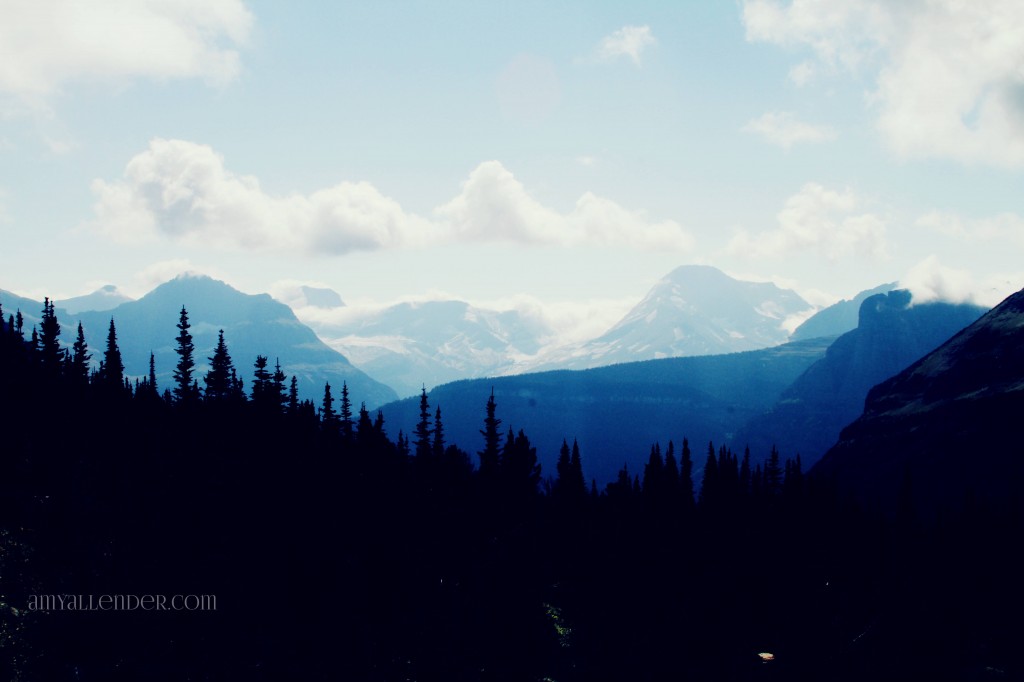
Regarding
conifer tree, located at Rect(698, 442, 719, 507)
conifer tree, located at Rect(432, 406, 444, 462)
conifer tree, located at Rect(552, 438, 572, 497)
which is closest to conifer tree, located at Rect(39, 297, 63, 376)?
conifer tree, located at Rect(432, 406, 444, 462)

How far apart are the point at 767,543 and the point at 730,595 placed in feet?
38.3

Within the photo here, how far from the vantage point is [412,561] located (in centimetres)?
7738

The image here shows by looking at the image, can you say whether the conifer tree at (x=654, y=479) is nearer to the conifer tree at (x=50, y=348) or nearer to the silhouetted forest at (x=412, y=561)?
the silhouetted forest at (x=412, y=561)

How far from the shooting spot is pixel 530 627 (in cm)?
7756

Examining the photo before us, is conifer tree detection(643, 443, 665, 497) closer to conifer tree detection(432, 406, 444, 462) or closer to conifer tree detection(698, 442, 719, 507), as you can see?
conifer tree detection(698, 442, 719, 507)

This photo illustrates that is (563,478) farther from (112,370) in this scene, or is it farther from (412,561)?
(112,370)

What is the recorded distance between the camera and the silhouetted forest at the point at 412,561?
61.2m

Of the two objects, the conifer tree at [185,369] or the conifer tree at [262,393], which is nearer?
the conifer tree at [262,393]

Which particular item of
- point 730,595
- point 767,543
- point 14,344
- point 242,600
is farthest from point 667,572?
point 14,344

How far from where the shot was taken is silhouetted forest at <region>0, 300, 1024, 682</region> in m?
61.2

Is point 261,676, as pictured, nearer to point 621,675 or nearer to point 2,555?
point 2,555

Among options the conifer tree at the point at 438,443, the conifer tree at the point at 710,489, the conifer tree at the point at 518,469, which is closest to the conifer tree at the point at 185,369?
the conifer tree at the point at 438,443

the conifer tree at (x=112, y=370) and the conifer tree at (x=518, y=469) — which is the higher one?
the conifer tree at (x=112, y=370)

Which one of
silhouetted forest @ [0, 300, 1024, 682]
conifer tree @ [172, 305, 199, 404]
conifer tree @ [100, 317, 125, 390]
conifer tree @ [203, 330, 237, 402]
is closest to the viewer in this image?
silhouetted forest @ [0, 300, 1024, 682]
